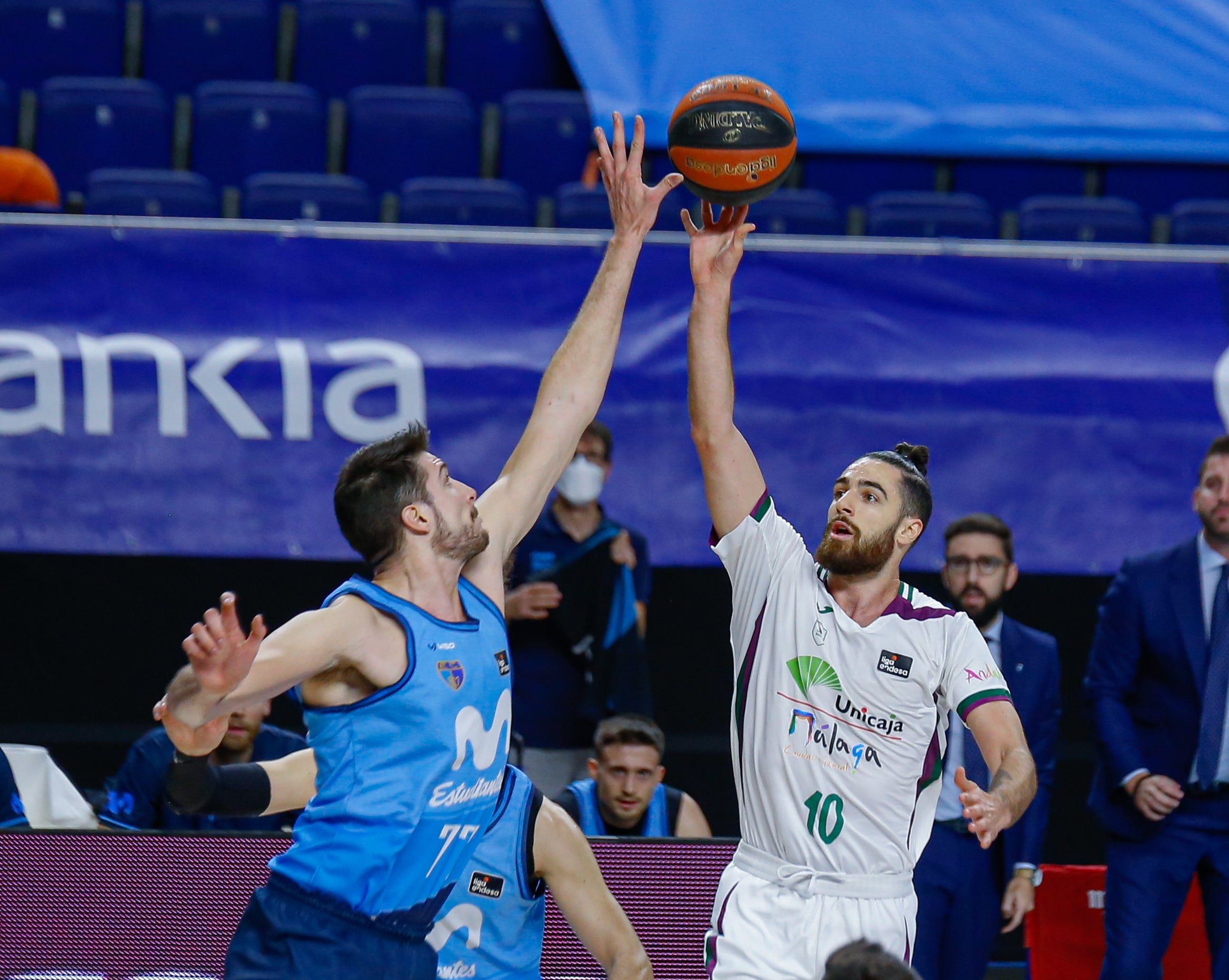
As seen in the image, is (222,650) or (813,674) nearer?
(222,650)

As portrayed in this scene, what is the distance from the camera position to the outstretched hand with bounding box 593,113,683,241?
407cm

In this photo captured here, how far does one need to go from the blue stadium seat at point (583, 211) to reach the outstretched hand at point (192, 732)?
475 cm

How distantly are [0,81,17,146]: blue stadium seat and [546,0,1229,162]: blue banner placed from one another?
305 centimetres

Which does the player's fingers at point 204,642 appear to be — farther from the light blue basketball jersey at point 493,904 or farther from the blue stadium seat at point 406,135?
the blue stadium seat at point 406,135

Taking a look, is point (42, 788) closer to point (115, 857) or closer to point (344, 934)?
point (115, 857)

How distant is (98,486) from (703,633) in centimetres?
325

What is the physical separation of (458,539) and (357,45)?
661cm

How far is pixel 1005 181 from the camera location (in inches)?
359

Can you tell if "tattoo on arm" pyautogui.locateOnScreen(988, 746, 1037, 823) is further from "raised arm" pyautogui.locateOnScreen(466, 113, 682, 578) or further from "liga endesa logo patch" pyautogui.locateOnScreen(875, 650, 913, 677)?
"raised arm" pyautogui.locateOnScreen(466, 113, 682, 578)

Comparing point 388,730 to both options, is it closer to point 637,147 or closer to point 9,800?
→ point 637,147

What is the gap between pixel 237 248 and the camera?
653cm

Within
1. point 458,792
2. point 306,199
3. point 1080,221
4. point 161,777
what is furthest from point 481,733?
point 1080,221

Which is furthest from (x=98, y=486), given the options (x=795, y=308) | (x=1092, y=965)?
(x=1092, y=965)

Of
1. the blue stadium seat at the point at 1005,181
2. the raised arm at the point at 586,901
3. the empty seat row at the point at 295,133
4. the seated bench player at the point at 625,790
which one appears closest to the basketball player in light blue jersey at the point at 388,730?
the raised arm at the point at 586,901
